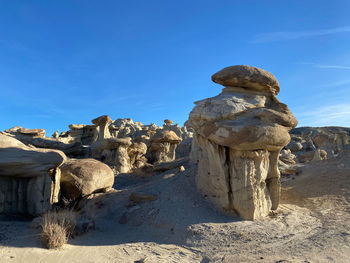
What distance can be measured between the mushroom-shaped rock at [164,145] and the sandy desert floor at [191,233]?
8.40m

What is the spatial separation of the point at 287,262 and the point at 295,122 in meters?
3.56

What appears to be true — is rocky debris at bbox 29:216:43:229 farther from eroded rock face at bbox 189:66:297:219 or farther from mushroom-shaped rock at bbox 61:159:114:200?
eroded rock face at bbox 189:66:297:219

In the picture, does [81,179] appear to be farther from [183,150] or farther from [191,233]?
[183,150]

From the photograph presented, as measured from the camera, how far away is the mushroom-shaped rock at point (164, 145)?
16.5 m

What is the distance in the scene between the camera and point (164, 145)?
1670 centimetres

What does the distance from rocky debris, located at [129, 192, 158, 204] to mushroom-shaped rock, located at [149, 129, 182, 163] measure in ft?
29.6

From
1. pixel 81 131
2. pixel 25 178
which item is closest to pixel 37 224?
pixel 25 178

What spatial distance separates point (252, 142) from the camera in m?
5.95

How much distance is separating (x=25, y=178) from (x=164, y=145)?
35.2ft

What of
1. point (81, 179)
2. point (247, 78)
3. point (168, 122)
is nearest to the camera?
point (247, 78)

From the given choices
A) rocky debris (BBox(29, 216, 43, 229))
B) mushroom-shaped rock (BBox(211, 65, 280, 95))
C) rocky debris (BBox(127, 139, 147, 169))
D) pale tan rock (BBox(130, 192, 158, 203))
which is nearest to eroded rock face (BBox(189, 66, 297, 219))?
mushroom-shaped rock (BBox(211, 65, 280, 95))

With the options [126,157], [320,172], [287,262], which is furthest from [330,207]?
[126,157]

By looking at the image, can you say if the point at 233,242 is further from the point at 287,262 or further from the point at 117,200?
the point at 117,200

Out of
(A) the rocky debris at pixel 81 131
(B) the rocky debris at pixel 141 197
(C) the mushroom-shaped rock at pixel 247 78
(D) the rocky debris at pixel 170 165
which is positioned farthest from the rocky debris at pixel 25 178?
(A) the rocky debris at pixel 81 131
